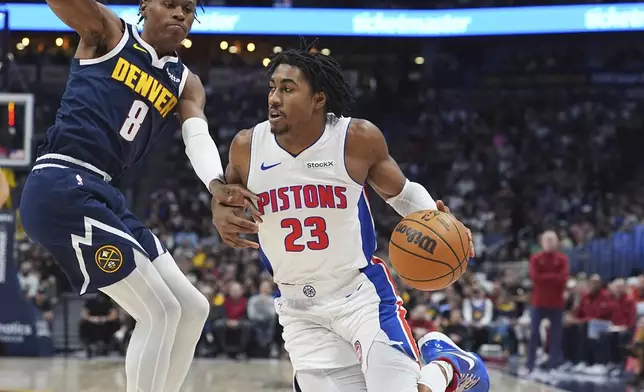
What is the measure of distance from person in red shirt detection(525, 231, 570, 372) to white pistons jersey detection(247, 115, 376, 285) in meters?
5.90

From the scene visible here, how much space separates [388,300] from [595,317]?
275 inches

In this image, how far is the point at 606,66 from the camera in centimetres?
2002

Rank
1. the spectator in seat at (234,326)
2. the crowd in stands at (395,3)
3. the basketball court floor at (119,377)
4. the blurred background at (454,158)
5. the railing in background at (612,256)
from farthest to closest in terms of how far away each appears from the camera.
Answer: the crowd in stands at (395,3) → the railing in background at (612,256) → the spectator in seat at (234,326) → the blurred background at (454,158) → the basketball court floor at (119,377)

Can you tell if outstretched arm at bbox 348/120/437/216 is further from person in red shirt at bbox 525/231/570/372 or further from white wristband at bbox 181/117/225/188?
person in red shirt at bbox 525/231/570/372

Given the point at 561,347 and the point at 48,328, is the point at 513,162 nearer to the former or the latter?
the point at 561,347

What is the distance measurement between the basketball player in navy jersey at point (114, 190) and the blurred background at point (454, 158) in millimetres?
6237

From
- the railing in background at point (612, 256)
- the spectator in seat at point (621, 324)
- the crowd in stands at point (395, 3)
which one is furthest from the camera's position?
the crowd in stands at point (395, 3)

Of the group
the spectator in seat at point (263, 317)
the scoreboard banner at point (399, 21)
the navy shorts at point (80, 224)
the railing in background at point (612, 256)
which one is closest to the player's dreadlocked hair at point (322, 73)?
the navy shorts at point (80, 224)

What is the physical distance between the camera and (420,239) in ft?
12.8

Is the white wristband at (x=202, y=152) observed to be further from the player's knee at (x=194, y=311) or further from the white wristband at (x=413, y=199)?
the white wristband at (x=413, y=199)

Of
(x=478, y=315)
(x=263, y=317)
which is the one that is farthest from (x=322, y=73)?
(x=478, y=315)

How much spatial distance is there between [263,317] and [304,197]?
7.68 metres

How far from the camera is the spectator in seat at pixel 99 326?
11398 millimetres

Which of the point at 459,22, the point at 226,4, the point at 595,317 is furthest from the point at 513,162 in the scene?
the point at 595,317
